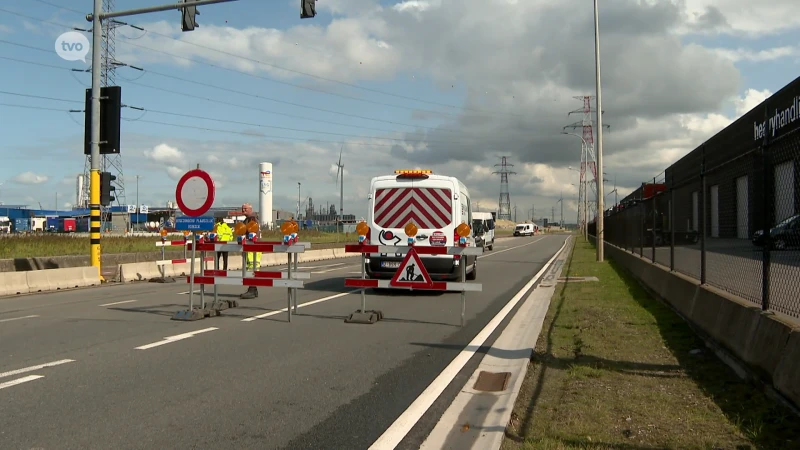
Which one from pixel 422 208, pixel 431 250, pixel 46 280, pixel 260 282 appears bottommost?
pixel 46 280

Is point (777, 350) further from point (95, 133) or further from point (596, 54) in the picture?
point (596, 54)

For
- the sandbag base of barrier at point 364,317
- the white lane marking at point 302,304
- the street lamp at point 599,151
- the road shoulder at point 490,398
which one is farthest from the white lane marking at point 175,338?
the street lamp at point 599,151

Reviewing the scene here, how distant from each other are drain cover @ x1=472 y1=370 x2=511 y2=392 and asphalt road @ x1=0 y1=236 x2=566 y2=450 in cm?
21

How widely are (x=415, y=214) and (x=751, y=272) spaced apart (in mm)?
7974

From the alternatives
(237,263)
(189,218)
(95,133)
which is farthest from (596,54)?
(189,218)

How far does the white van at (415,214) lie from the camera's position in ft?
46.8

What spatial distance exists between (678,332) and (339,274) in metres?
13.0

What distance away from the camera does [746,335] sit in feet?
20.2

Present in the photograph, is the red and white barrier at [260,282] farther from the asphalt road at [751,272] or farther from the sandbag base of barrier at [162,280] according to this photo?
the sandbag base of barrier at [162,280]

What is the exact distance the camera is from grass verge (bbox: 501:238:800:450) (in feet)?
14.3

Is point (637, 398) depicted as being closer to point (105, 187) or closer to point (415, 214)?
point (415, 214)

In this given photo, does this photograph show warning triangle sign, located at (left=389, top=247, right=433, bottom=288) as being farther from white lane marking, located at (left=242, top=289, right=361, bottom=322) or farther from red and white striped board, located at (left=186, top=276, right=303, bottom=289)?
white lane marking, located at (left=242, top=289, right=361, bottom=322)

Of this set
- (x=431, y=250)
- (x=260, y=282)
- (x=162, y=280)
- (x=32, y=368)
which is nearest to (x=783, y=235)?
(x=431, y=250)

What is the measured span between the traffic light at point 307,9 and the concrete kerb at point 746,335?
8681 mm
